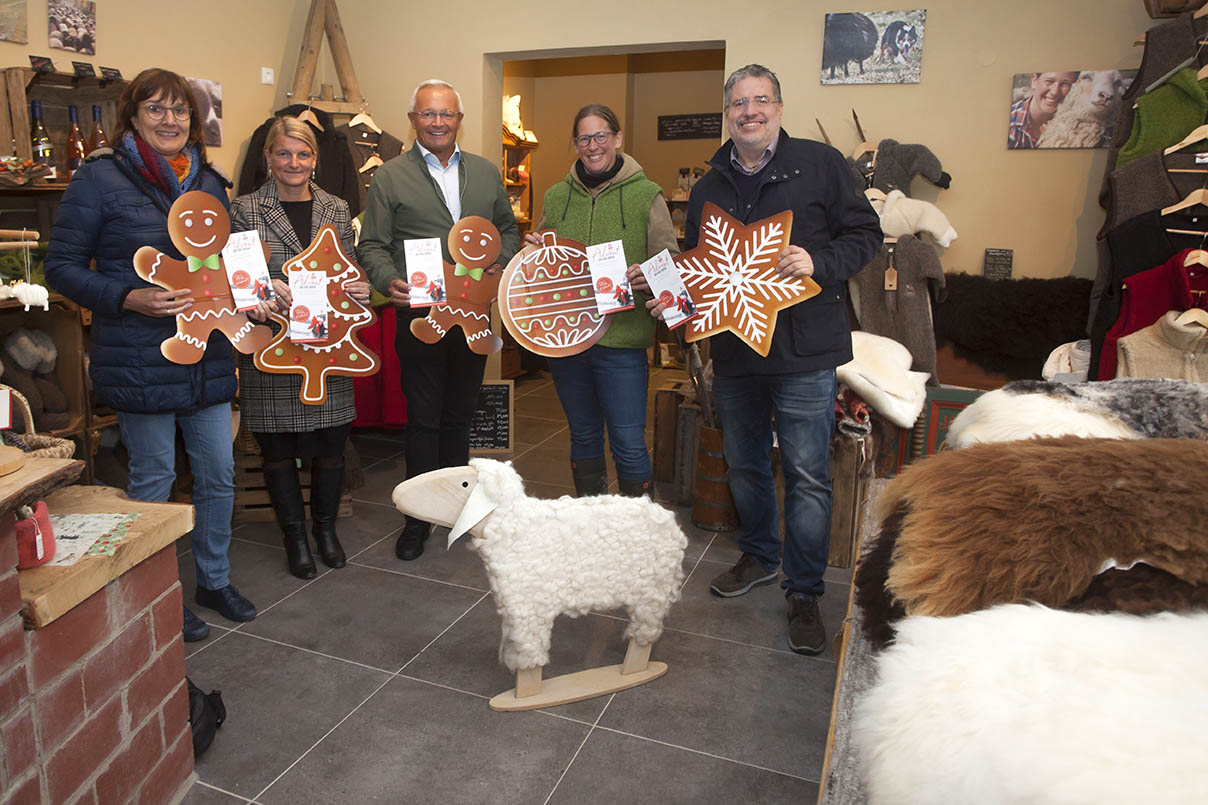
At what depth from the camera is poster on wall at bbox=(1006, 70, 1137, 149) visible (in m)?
3.75

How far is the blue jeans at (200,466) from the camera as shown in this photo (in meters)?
2.29

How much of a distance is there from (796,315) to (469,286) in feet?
3.65

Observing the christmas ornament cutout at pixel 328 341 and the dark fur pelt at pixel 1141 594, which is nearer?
the dark fur pelt at pixel 1141 594

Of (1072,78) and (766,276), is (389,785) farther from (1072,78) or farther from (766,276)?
(1072,78)

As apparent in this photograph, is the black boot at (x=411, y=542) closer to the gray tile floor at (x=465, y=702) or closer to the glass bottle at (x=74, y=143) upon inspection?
the gray tile floor at (x=465, y=702)

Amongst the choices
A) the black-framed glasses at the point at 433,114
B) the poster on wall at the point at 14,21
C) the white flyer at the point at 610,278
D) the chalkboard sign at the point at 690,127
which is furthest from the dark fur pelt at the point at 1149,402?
the chalkboard sign at the point at 690,127

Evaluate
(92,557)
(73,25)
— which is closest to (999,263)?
(92,557)

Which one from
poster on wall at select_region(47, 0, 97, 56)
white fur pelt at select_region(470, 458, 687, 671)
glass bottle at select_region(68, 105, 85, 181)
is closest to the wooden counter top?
white fur pelt at select_region(470, 458, 687, 671)

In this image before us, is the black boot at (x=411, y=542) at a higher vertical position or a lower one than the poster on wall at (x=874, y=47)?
lower

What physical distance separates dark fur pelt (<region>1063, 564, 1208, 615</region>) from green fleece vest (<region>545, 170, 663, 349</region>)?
1.75 m

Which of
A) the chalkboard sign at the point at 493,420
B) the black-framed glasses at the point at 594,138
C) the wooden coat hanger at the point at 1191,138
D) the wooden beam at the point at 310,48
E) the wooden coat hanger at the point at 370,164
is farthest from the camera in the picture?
the wooden beam at the point at 310,48

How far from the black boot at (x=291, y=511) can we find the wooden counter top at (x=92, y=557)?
915 mm

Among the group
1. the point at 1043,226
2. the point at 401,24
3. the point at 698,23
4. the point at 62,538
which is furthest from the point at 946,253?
the point at 62,538

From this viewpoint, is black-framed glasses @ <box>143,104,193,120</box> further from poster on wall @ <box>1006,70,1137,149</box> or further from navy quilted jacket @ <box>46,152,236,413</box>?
poster on wall @ <box>1006,70,1137,149</box>
